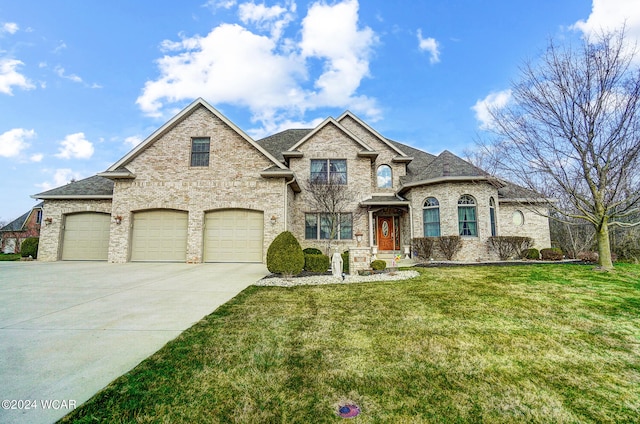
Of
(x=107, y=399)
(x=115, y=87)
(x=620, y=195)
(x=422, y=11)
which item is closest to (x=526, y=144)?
(x=620, y=195)

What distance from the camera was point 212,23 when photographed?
1288cm

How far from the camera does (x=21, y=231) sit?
2519 cm

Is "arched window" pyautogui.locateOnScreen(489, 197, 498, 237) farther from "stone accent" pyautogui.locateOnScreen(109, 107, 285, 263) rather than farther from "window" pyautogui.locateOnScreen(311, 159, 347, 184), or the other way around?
"stone accent" pyautogui.locateOnScreen(109, 107, 285, 263)

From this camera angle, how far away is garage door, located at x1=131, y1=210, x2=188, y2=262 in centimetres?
1368

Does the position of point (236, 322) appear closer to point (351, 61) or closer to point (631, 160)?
point (631, 160)

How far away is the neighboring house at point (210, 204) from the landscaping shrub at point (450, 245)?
409mm

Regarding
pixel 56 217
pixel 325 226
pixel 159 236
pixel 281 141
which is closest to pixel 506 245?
pixel 325 226

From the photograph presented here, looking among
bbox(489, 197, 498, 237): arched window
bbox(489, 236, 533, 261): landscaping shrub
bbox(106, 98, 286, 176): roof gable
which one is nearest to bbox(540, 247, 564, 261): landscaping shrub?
bbox(489, 236, 533, 261): landscaping shrub

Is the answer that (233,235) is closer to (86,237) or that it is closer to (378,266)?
(378,266)

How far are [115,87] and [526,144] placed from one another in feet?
64.0

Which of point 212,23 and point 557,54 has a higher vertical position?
point 212,23

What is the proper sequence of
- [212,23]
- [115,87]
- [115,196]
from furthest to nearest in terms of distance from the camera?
[115,87]
[115,196]
[212,23]

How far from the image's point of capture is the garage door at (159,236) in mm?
13676

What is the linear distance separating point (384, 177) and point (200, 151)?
10.6 metres
